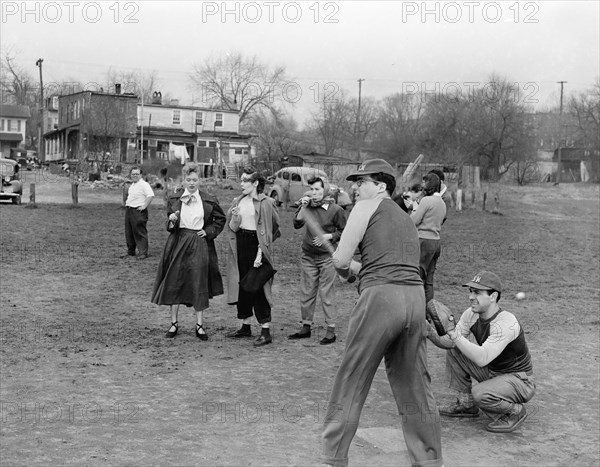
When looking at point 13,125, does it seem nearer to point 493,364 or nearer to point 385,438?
point 493,364

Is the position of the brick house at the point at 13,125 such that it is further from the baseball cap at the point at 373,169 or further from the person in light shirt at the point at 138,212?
the baseball cap at the point at 373,169

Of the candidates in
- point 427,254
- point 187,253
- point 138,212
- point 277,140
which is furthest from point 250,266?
point 277,140

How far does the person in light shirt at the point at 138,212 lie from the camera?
614 inches

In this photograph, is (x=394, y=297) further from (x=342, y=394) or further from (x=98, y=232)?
(x=98, y=232)

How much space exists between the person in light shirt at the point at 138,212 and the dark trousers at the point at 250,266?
22.5ft

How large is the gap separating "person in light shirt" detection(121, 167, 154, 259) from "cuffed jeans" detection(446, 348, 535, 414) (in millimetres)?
9886

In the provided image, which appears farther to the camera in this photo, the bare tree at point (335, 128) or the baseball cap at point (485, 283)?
the bare tree at point (335, 128)

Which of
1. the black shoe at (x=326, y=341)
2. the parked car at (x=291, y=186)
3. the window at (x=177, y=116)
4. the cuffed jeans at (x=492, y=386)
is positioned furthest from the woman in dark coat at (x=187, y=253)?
the window at (x=177, y=116)

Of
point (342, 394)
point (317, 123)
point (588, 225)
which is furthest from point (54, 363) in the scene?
point (317, 123)

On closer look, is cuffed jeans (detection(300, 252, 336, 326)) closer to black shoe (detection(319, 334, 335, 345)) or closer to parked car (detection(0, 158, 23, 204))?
black shoe (detection(319, 334, 335, 345))

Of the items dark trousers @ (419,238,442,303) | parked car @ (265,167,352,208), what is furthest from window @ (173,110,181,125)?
dark trousers @ (419,238,442,303)

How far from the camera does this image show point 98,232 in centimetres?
2056

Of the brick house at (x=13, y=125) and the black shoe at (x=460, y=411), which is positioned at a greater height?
the brick house at (x=13, y=125)

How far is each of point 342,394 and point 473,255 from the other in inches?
538
